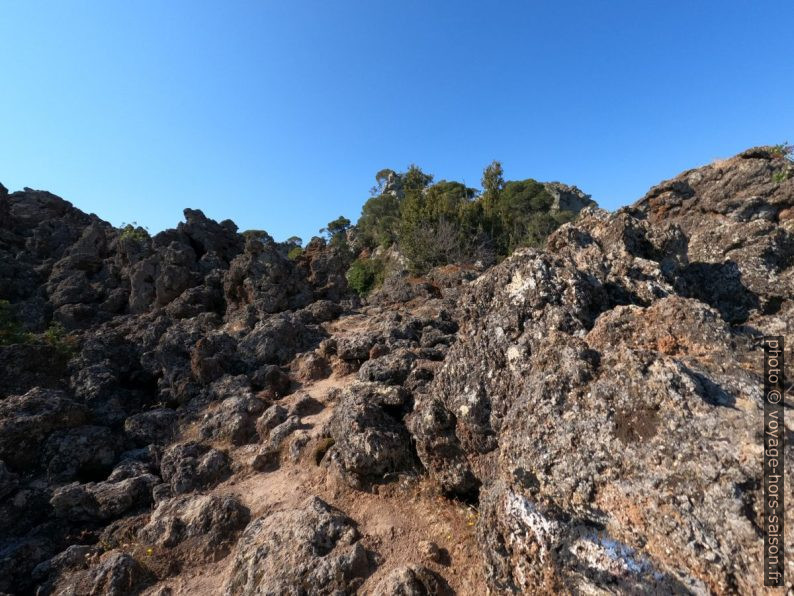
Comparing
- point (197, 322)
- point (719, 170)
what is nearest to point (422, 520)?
point (719, 170)

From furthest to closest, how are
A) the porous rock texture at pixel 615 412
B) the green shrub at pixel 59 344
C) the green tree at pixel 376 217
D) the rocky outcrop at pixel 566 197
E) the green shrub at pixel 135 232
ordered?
the rocky outcrop at pixel 566 197, the green tree at pixel 376 217, the green shrub at pixel 135 232, the green shrub at pixel 59 344, the porous rock texture at pixel 615 412

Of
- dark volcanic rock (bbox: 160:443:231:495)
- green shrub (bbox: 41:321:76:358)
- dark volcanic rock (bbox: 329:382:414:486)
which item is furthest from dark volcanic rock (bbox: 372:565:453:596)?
green shrub (bbox: 41:321:76:358)

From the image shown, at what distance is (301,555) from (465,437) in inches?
118

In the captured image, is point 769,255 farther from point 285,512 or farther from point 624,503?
point 285,512

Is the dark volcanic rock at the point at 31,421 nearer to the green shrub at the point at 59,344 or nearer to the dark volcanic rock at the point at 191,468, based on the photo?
the dark volcanic rock at the point at 191,468

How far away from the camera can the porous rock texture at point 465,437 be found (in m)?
3.37

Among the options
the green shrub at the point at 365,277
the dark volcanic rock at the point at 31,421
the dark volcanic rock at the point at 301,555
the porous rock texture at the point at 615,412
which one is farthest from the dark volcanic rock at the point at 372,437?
the green shrub at the point at 365,277

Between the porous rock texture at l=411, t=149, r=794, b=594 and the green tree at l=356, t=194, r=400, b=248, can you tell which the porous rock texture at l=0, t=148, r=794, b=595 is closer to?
the porous rock texture at l=411, t=149, r=794, b=594

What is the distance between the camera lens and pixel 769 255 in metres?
6.64

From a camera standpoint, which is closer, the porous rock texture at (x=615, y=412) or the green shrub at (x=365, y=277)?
the porous rock texture at (x=615, y=412)

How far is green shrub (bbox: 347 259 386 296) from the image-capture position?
128 ft

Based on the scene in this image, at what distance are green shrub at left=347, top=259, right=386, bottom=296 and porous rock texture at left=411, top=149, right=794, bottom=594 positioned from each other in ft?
102

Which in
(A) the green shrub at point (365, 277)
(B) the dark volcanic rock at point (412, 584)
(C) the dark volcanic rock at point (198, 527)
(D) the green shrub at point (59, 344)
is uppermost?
(A) the green shrub at point (365, 277)

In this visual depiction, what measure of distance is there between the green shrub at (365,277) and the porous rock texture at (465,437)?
24.0 m
